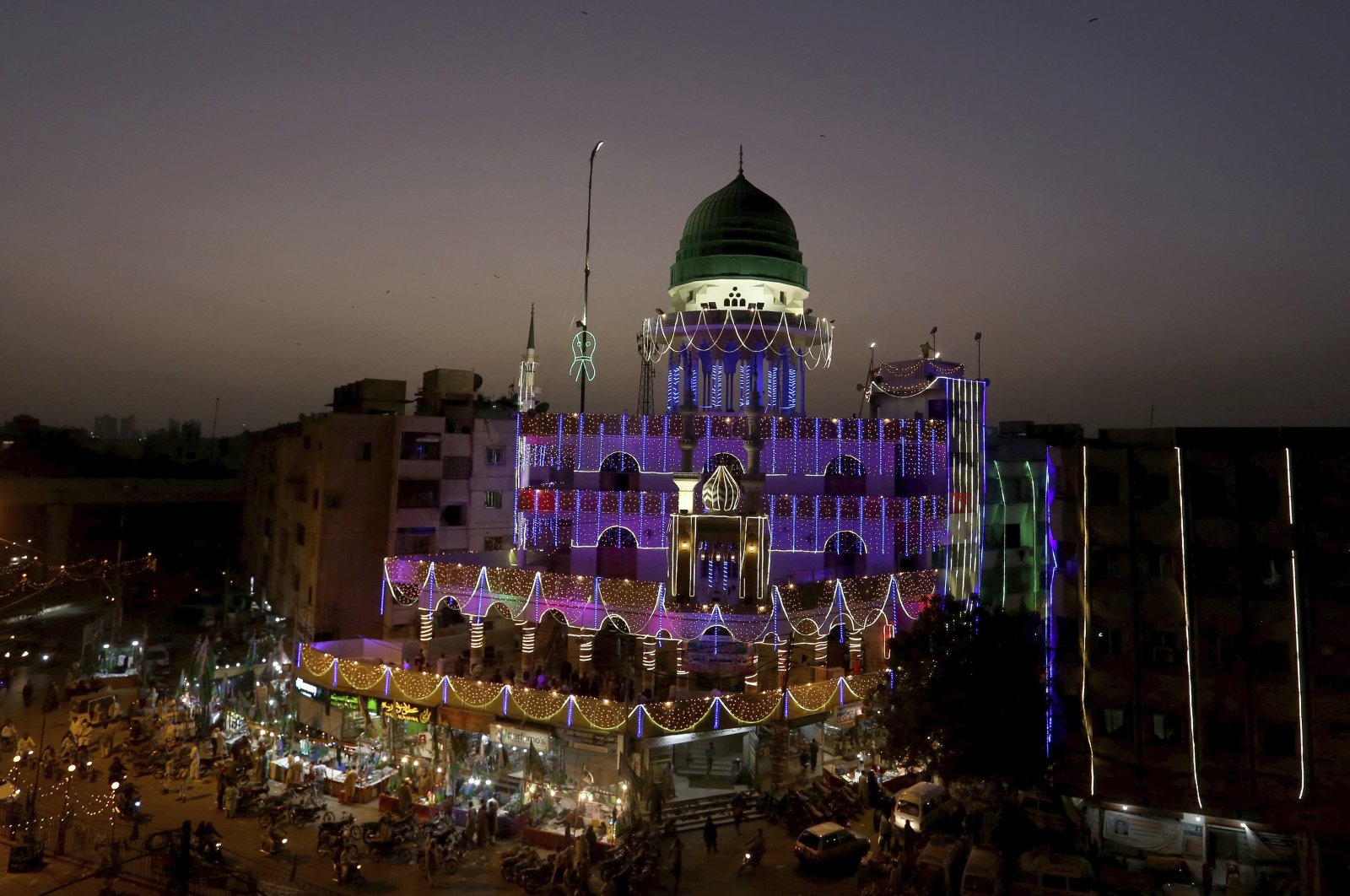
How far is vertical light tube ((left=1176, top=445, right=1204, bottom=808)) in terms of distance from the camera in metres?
21.5

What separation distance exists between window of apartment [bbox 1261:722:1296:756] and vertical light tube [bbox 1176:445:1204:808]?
59.6 inches

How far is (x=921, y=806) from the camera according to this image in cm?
2389

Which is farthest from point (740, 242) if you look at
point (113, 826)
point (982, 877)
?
point (113, 826)

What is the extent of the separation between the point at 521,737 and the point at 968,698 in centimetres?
1324

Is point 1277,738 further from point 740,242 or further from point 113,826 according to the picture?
point 113,826

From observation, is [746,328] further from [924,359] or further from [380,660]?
[380,660]

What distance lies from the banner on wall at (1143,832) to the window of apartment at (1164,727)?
2036 mm

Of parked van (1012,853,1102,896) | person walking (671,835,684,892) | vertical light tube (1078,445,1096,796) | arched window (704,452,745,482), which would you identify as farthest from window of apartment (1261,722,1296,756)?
arched window (704,452,745,482)

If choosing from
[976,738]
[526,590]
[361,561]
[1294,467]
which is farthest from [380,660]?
[1294,467]

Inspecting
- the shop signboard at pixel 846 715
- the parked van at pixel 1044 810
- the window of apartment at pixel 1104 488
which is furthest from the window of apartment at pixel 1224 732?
the shop signboard at pixel 846 715

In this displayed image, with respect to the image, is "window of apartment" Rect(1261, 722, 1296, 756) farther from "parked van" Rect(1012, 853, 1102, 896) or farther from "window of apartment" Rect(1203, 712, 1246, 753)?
"parked van" Rect(1012, 853, 1102, 896)

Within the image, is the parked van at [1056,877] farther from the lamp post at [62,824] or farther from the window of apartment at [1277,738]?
the lamp post at [62,824]

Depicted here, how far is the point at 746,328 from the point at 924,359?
8172 millimetres

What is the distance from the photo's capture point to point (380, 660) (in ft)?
102
